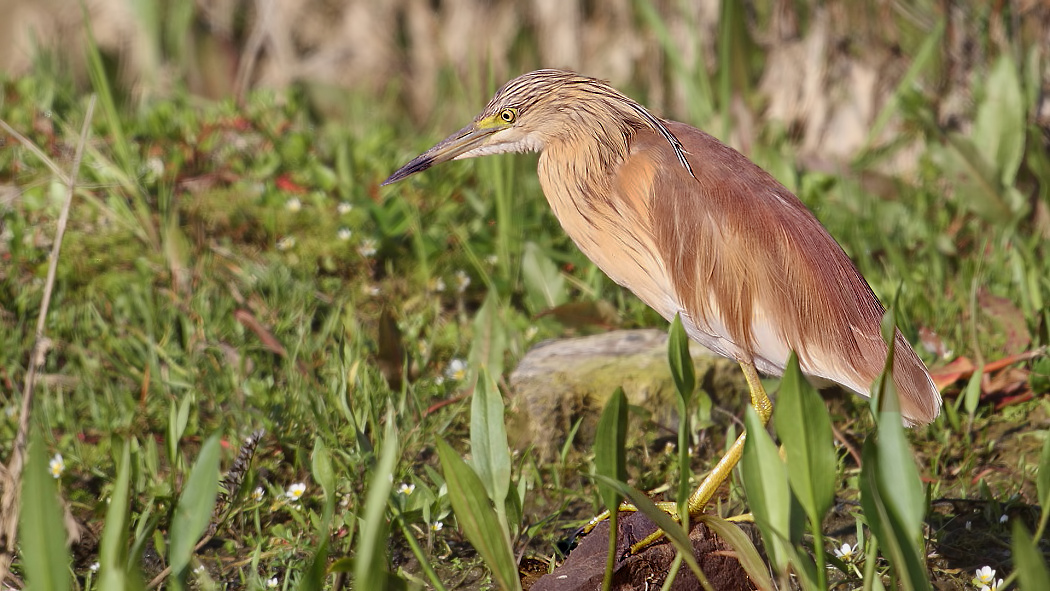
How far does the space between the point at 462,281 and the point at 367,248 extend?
1.15ft

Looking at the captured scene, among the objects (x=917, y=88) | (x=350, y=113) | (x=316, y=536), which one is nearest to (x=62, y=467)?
(x=316, y=536)

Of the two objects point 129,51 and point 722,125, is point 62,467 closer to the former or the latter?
point 722,125

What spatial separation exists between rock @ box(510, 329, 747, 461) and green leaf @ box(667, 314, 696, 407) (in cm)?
94

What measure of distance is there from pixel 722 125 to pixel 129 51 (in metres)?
3.92

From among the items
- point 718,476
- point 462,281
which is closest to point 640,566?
point 718,476

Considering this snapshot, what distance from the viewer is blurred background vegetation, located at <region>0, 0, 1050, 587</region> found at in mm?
2916

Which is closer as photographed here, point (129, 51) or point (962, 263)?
point (962, 263)

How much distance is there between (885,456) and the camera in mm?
1690

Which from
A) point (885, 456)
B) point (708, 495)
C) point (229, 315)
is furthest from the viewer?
point (229, 315)

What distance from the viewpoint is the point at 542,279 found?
3.53 metres

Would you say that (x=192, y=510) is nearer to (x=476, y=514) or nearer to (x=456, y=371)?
(x=476, y=514)

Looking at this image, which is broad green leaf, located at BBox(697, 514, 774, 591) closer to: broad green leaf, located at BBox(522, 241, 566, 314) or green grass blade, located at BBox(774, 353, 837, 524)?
green grass blade, located at BBox(774, 353, 837, 524)

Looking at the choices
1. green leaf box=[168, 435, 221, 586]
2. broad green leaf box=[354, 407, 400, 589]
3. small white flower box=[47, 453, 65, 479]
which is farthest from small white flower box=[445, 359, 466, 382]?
broad green leaf box=[354, 407, 400, 589]

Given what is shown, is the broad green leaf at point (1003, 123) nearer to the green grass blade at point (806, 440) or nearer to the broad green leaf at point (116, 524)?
the green grass blade at point (806, 440)
